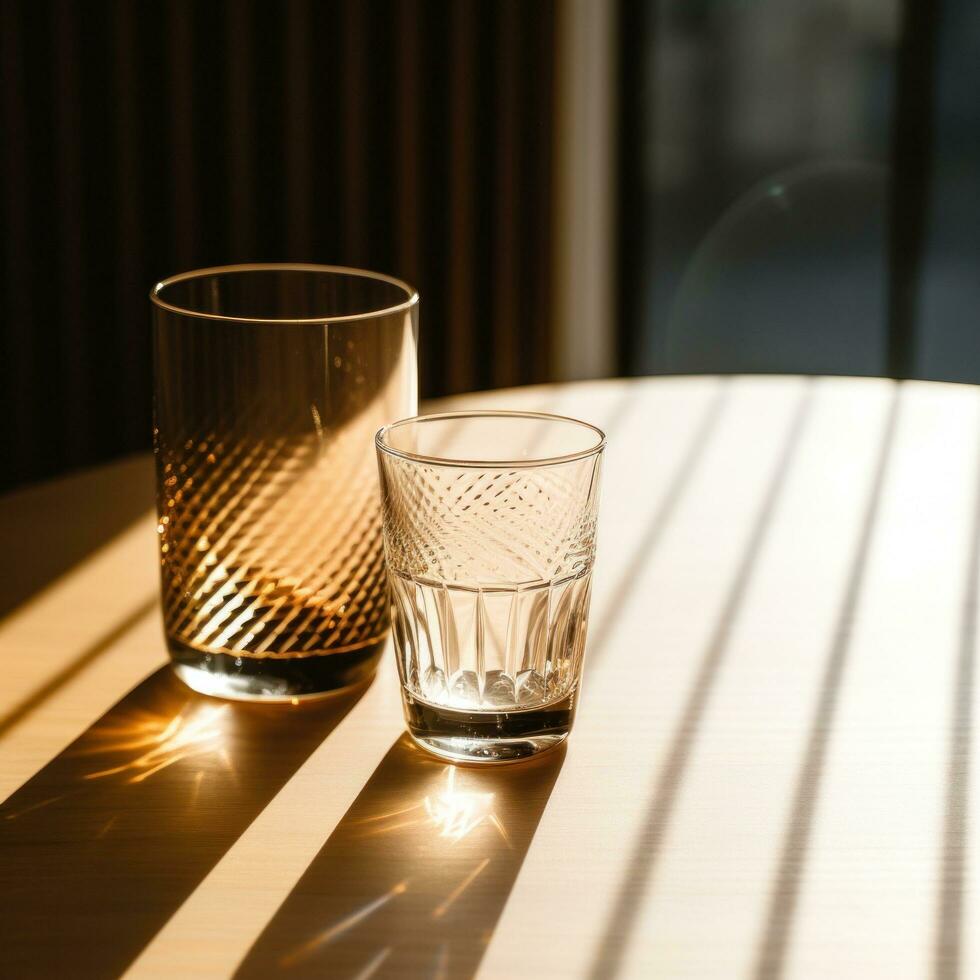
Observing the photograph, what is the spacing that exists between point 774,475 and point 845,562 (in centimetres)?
15

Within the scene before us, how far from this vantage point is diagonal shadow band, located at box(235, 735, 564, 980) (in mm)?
456

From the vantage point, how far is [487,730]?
58cm

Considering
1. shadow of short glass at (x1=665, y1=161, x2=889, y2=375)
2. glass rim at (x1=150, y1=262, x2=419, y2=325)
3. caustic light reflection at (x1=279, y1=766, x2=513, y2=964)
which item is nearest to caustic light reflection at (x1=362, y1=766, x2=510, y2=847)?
caustic light reflection at (x1=279, y1=766, x2=513, y2=964)

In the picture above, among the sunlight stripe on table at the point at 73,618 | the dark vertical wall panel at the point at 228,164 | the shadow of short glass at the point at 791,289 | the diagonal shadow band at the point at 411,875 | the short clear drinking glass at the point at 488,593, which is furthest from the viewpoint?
the shadow of short glass at the point at 791,289

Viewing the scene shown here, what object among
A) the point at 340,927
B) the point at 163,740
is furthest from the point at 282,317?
the point at 340,927

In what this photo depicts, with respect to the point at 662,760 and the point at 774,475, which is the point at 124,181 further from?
the point at 662,760

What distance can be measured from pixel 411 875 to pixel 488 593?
12cm

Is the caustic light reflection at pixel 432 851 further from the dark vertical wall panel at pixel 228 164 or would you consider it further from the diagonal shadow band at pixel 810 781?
the dark vertical wall panel at pixel 228 164

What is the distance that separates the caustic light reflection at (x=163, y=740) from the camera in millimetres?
591

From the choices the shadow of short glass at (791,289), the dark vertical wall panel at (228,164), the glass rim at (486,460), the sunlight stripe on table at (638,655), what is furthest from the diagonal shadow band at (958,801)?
the shadow of short glass at (791,289)

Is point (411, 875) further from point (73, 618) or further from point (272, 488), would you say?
point (73, 618)

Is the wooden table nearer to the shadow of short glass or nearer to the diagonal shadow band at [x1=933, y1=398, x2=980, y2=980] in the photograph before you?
the diagonal shadow band at [x1=933, y1=398, x2=980, y2=980]

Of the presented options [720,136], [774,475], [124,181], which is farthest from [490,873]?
[720,136]

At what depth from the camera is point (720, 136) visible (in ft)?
12.1
